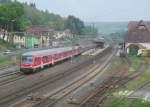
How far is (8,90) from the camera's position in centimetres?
3422

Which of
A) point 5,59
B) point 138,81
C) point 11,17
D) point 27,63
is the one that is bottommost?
point 138,81

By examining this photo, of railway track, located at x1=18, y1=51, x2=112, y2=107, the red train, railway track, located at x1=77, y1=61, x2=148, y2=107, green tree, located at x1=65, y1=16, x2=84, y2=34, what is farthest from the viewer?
green tree, located at x1=65, y1=16, x2=84, y2=34

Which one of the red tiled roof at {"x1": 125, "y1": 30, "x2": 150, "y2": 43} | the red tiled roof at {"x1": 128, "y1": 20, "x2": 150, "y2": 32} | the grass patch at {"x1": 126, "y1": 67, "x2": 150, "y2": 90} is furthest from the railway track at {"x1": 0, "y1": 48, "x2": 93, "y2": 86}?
the red tiled roof at {"x1": 128, "y1": 20, "x2": 150, "y2": 32}

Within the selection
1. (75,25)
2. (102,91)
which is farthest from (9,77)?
(75,25)

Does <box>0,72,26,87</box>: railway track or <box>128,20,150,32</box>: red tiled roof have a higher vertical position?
<box>128,20,150,32</box>: red tiled roof

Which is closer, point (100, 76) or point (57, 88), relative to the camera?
point (57, 88)

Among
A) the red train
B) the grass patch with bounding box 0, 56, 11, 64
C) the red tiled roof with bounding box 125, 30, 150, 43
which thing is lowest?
the grass patch with bounding box 0, 56, 11, 64

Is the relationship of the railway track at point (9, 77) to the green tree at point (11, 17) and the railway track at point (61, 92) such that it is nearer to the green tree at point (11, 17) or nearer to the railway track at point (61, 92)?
the railway track at point (61, 92)

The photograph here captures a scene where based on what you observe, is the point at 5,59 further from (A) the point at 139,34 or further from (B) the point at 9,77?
(A) the point at 139,34

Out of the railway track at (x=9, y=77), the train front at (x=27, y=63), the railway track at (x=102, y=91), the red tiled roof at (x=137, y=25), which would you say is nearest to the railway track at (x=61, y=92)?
the railway track at (x=102, y=91)

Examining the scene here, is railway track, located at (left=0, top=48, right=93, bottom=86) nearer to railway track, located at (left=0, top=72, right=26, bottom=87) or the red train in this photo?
railway track, located at (left=0, top=72, right=26, bottom=87)

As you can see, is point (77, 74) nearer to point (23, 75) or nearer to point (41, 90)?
point (23, 75)

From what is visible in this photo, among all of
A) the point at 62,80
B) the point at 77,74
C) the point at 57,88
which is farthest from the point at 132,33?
the point at 57,88

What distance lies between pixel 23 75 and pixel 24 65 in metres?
1.23
